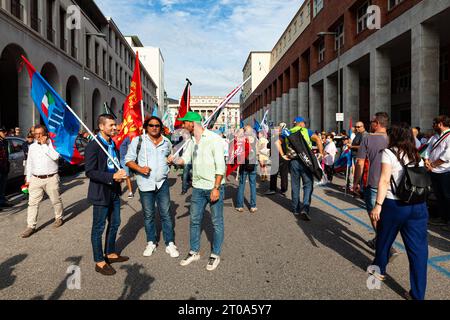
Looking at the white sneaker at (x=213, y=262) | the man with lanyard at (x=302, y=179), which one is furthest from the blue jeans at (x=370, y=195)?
the white sneaker at (x=213, y=262)

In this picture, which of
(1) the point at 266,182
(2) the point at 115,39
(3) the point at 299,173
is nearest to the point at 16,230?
(3) the point at 299,173

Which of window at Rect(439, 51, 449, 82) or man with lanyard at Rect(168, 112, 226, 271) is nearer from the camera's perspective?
man with lanyard at Rect(168, 112, 226, 271)

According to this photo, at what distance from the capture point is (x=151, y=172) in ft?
13.6

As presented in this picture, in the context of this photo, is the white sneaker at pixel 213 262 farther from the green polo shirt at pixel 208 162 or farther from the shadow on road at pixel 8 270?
the shadow on road at pixel 8 270

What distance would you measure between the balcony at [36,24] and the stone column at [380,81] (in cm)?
2110

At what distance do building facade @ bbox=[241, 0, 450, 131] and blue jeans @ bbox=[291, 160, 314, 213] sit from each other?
10367 millimetres

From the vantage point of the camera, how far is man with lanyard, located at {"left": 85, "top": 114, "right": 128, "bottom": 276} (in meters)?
3.63

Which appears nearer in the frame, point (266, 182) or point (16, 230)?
point (16, 230)

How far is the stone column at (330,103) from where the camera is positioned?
24844 mm

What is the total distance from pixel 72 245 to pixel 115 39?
4367 centimetres

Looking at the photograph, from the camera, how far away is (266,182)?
1116 cm

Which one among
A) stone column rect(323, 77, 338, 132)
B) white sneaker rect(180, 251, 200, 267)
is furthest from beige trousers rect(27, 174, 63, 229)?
stone column rect(323, 77, 338, 132)

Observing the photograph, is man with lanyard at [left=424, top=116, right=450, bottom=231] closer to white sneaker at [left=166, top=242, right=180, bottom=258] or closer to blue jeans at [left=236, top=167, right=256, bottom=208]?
blue jeans at [left=236, top=167, right=256, bottom=208]
